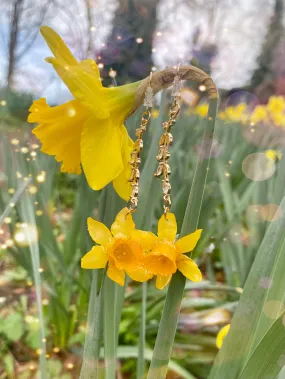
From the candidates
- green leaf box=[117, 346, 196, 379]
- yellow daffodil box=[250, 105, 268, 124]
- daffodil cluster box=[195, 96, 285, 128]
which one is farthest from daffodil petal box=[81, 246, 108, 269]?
yellow daffodil box=[250, 105, 268, 124]

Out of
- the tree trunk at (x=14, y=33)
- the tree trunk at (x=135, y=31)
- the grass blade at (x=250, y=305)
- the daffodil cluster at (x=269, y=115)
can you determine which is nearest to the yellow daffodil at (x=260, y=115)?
the daffodil cluster at (x=269, y=115)

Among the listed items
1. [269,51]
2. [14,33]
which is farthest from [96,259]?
[269,51]

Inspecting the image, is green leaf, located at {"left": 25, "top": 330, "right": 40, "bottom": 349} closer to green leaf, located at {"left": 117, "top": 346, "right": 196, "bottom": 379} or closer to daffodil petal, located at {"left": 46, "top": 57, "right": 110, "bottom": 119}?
green leaf, located at {"left": 117, "top": 346, "right": 196, "bottom": 379}

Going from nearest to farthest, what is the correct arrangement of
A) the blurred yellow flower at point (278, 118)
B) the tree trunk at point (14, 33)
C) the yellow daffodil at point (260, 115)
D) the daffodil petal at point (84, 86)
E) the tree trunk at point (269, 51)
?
the daffodil petal at point (84, 86) → the blurred yellow flower at point (278, 118) → the yellow daffodil at point (260, 115) → the tree trunk at point (14, 33) → the tree trunk at point (269, 51)

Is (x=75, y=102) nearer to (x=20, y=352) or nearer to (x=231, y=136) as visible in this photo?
(x=20, y=352)

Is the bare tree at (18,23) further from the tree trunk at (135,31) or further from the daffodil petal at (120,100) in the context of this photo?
the daffodil petal at (120,100)

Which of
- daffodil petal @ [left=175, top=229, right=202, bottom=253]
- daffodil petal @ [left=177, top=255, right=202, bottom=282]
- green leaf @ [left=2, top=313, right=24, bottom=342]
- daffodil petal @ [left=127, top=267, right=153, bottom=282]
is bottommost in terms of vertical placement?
green leaf @ [left=2, top=313, right=24, bottom=342]

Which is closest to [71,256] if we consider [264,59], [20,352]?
[20,352]
